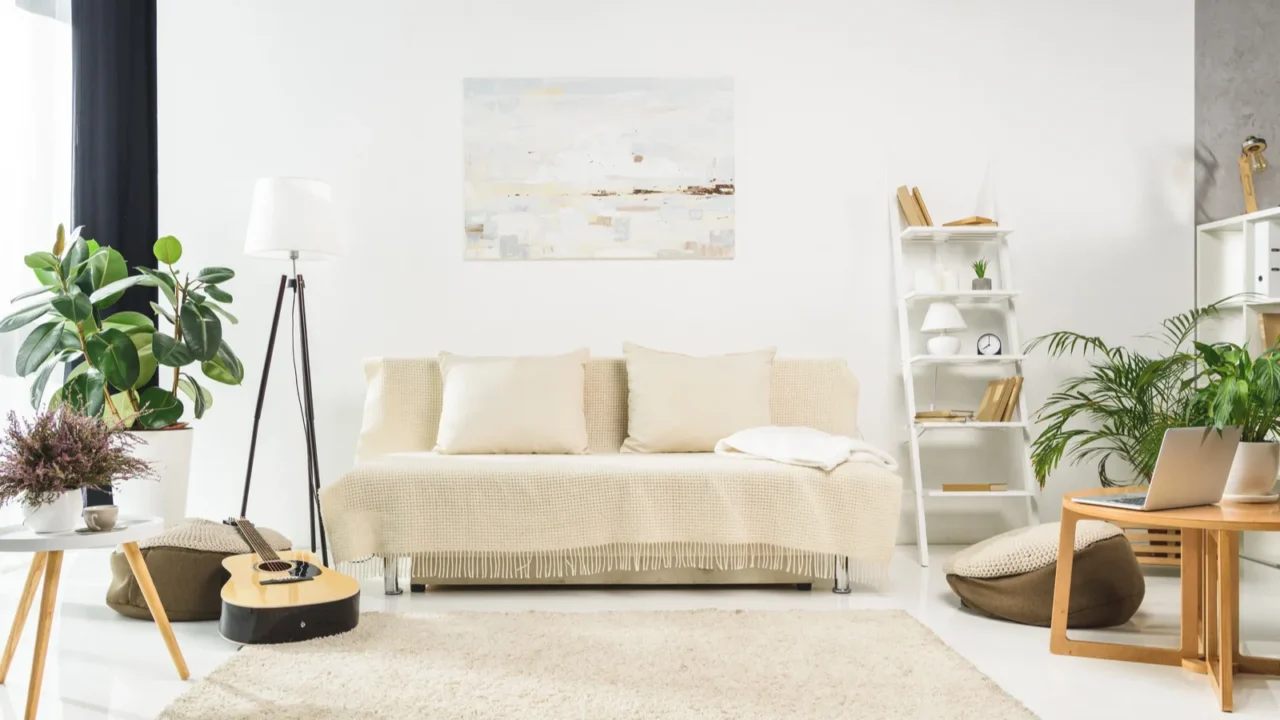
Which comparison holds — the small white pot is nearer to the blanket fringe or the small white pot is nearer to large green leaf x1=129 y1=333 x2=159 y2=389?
the blanket fringe

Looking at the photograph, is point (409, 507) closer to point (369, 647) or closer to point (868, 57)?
point (369, 647)

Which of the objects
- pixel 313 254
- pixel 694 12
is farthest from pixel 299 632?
pixel 694 12

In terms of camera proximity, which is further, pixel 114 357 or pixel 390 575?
pixel 114 357

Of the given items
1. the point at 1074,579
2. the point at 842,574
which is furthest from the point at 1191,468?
the point at 842,574

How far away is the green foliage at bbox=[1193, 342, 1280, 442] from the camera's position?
6.83ft

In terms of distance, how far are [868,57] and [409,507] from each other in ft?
9.10

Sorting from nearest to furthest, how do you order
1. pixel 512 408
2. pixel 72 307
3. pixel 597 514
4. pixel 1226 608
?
pixel 1226 608 < pixel 597 514 < pixel 72 307 < pixel 512 408

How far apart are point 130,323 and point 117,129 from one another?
1.04 m

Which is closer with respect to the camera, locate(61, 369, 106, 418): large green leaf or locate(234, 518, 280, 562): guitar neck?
locate(234, 518, 280, 562): guitar neck

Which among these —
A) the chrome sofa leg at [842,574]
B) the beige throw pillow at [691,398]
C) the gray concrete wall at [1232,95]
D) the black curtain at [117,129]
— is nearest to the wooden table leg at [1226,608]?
the chrome sofa leg at [842,574]

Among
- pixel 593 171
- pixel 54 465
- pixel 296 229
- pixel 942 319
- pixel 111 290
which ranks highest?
pixel 593 171

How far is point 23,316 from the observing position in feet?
11.3

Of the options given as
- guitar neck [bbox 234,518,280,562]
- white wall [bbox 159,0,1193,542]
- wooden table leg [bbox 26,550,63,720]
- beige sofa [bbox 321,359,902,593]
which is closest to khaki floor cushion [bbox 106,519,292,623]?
guitar neck [bbox 234,518,280,562]

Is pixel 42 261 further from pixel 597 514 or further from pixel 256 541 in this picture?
pixel 597 514
